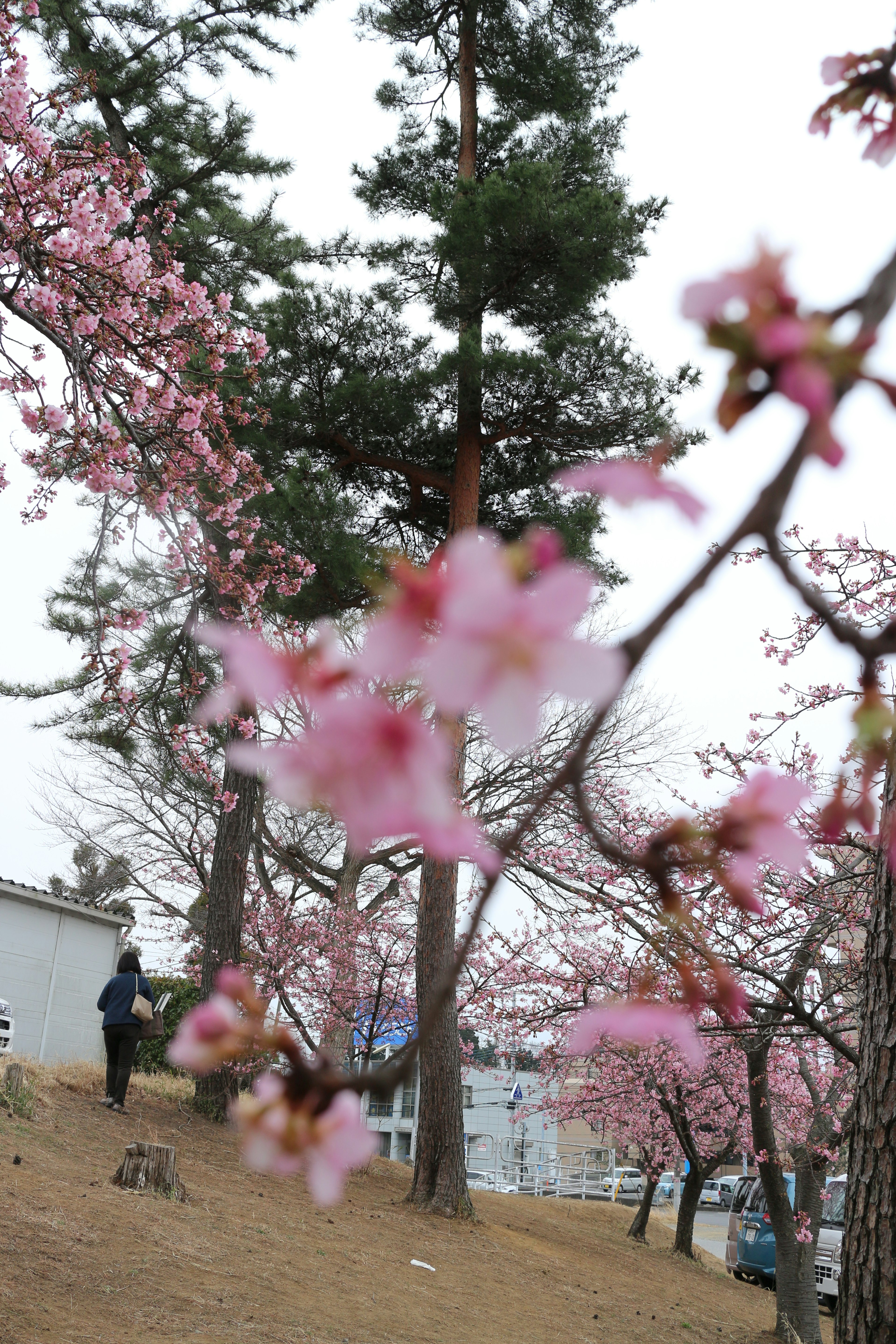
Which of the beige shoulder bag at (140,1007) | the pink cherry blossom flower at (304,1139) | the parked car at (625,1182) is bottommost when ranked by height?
the parked car at (625,1182)

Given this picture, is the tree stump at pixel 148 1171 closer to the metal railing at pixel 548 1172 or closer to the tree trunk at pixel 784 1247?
the tree trunk at pixel 784 1247

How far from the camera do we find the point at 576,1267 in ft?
26.1

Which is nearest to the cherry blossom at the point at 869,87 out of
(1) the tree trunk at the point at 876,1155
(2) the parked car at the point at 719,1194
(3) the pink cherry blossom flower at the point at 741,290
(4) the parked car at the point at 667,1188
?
(3) the pink cherry blossom flower at the point at 741,290

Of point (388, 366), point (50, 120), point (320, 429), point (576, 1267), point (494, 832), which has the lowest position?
point (576, 1267)

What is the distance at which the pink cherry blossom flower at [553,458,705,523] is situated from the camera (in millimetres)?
408

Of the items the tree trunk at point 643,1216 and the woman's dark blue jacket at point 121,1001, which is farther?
the tree trunk at point 643,1216

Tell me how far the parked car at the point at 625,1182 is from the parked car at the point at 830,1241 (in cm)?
631

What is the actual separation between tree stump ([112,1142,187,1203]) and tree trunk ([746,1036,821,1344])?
13.3 feet

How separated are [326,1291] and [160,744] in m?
5.75

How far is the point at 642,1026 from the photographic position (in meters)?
0.48

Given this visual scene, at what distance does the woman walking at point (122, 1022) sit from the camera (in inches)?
270

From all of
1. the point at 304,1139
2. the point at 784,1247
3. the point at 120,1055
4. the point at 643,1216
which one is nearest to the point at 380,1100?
the point at 304,1139

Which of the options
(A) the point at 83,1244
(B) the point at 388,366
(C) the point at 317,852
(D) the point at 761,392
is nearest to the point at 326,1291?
(A) the point at 83,1244

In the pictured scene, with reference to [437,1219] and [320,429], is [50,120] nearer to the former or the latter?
[320,429]
